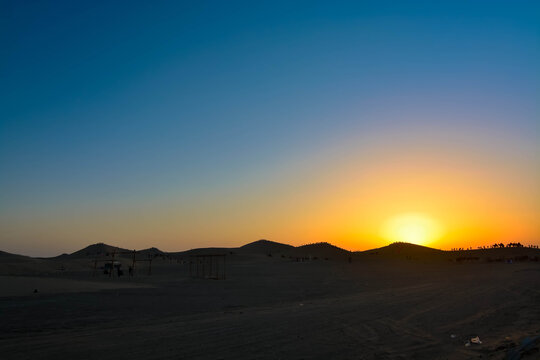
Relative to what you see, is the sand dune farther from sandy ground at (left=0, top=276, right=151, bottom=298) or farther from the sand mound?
the sand mound

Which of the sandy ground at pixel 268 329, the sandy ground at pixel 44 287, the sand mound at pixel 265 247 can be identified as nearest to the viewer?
the sandy ground at pixel 268 329

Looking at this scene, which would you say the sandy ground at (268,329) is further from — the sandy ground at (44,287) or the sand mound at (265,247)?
the sand mound at (265,247)

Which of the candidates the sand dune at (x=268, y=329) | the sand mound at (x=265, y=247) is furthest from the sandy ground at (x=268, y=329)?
the sand mound at (x=265, y=247)

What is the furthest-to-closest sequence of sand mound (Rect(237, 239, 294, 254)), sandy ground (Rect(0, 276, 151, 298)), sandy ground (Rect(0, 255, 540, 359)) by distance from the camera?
sand mound (Rect(237, 239, 294, 254)) < sandy ground (Rect(0, 276, 151, 298)) < sandy ground (Rect(0, 255, 540, 359))

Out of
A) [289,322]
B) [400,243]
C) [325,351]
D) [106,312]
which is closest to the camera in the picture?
[325,351]

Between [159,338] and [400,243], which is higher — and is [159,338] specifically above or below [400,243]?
below

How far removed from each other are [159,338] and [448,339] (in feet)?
24.5

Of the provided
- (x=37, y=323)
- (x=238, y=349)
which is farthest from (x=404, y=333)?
(x=37, y=323)

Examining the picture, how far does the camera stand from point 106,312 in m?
18.7

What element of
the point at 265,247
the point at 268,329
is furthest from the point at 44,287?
the point at 265,247

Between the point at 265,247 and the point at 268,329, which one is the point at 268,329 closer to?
the point at 268,329

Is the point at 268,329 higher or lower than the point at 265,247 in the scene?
lower

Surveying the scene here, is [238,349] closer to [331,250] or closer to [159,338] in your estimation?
[159,338]

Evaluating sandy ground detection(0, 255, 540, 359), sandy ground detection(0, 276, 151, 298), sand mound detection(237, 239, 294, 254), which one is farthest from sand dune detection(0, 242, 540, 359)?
sand mound detection(237, 239, 294, 254)
